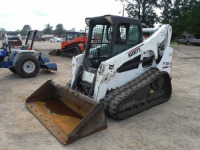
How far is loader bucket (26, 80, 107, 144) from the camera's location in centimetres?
319

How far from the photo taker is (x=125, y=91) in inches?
161

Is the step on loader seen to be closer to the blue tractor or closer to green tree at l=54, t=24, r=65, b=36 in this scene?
the blue tractor

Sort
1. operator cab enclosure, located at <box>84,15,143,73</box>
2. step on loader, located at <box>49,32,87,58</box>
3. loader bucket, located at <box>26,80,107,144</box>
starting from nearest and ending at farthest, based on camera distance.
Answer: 1. loader bucket, located at <box>26,80,107,144</box>
2. operator cab enclosure, located at <box>84,15,143,73</box>
3. step on loader, located at <box>49,32,87,58</box>

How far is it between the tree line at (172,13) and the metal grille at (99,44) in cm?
2735

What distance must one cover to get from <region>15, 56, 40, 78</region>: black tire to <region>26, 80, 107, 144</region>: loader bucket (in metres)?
3.12

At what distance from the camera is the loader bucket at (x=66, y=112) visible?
319cm

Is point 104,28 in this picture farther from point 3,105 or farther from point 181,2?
point 181,2

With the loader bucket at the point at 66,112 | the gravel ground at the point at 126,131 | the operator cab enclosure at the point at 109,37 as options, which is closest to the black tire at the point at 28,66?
the gravel ground at the point at 126,131

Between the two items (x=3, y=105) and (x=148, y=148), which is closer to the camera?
(x=148, y=148)

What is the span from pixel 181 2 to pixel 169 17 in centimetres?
331

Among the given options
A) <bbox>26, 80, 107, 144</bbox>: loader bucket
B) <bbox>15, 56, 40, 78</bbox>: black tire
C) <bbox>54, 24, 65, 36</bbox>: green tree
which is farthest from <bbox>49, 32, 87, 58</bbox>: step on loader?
<bbox>54, 24, 65, 36</bbox>: green tree

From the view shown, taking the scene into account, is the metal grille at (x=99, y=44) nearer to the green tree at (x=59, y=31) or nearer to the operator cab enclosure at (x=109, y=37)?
the operator cab enclosure at (x=109, y=37)

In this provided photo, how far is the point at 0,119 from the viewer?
12.8 feet

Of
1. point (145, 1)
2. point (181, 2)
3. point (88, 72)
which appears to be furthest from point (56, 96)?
point (181, 2)
